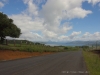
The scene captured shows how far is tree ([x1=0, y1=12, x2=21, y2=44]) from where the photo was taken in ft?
150

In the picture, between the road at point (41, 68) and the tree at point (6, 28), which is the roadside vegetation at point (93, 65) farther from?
the tree at point (6, 28)

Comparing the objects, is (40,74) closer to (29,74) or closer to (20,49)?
(29,74)

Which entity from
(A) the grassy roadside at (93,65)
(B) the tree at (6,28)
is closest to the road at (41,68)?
(A) the grassy roadside at (93,65)

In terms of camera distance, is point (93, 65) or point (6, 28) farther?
point (6, 28)

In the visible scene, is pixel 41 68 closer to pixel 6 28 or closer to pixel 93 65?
pixel 93 65

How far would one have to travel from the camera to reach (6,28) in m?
46.7

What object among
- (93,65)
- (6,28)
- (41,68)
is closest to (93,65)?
(93,65)

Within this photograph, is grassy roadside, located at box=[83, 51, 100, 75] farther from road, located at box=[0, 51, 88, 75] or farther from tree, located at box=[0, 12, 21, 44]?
tree, located at box=[0, 12, 21, 44]

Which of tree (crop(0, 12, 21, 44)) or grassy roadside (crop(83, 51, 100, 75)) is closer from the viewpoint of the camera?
grassy roadside (crop(83, 51, 100, 75))

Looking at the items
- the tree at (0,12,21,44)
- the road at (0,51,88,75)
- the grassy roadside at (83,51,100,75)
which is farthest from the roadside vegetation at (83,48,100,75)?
the tree at (0,12,21,44)

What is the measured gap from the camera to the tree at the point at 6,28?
4584 cm

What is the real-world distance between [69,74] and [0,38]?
3312 centimetres

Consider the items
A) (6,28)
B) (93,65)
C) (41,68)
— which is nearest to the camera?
(41,68)

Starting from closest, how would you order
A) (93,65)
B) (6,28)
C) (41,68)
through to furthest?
1. (41,68)
2. (93,65)
3. (6,28)
